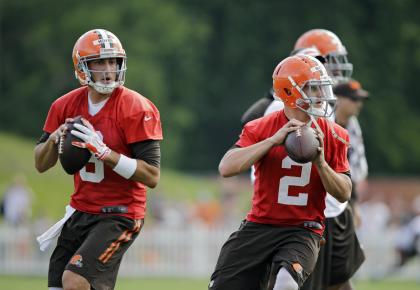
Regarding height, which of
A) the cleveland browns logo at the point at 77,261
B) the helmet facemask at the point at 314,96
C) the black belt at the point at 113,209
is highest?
the helmet facemask at the point at 314,96

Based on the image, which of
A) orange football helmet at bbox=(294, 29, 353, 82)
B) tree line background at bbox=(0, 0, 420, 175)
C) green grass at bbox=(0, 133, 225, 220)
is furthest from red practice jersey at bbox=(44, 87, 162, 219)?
tree line background at bbox=(0, 0, 420, 175)

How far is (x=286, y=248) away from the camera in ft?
24.1

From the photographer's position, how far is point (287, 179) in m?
7.38

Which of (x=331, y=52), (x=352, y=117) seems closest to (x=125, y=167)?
(x=331, y=52)

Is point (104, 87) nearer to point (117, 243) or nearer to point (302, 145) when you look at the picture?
point (117, 243)

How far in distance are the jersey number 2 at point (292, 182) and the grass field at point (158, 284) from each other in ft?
28.6

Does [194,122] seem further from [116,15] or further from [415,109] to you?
[415,109]

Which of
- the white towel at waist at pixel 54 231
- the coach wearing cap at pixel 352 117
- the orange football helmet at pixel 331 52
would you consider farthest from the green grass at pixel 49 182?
the white towel at waist at pixel 54 231

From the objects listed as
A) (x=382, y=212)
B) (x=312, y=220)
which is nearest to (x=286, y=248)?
(x=312, y=220)

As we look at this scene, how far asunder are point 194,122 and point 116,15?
21.1 feet

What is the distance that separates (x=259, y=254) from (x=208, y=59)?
39575mm

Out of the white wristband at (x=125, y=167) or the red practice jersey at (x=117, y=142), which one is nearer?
the white wristband at (x=125, y=167)

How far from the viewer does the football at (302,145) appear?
694 cm

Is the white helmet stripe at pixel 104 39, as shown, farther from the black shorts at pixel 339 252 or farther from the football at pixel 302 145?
the black shorts at pixel 339 252
